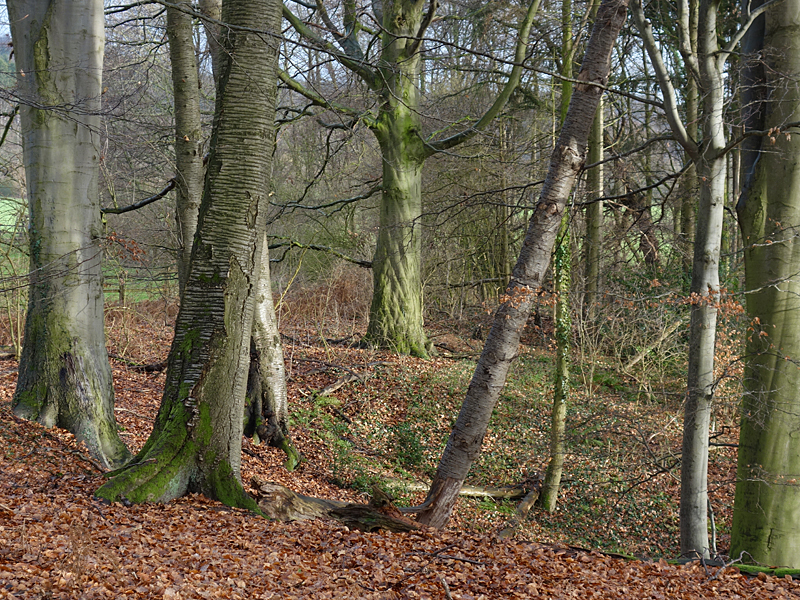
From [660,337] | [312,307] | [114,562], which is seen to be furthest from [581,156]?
[312,307]

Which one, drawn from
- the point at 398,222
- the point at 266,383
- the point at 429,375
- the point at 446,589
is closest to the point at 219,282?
the point at 446,589

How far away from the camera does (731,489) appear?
30.4ft

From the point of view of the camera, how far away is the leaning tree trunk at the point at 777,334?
5.66 metres

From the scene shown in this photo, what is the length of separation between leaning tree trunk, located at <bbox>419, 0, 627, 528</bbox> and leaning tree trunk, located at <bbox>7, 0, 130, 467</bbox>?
9.88 ft

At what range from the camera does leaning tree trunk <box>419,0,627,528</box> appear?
5.50 m

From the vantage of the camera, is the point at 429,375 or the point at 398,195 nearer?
the point at 429,375

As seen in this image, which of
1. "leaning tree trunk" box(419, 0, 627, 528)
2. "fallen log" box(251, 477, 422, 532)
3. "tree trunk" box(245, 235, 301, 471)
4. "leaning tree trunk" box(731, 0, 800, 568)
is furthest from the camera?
"tree trunk" box(245, 235, 301, 471)

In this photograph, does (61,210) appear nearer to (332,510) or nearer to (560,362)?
(332,510)

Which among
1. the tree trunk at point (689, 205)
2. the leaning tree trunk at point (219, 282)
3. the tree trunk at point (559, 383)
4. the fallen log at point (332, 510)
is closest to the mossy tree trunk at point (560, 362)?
the tree trunk at point (559, 383)

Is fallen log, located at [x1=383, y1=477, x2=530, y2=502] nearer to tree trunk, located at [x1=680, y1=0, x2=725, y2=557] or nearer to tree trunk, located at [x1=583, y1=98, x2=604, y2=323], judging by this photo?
tree trunk, located at [x1=680, y1=0, x2=725, y2=557]

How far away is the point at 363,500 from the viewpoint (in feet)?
24.8

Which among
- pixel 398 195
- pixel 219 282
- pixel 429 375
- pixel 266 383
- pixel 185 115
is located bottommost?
pixel 429 375

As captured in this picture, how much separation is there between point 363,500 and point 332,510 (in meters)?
2.70

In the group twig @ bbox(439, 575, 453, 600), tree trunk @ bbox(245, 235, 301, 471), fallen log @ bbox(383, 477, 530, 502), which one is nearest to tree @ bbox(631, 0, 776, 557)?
twig @ bbox(439, 575, 453, 600)
